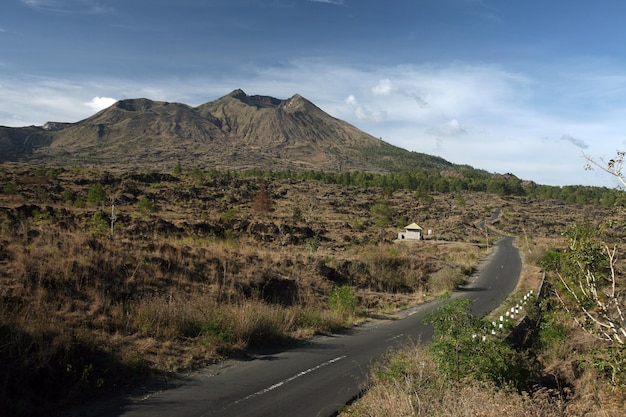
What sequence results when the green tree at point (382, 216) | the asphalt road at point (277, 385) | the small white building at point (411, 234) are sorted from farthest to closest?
the green tree at point (382, 216)
the small white building at point (411, 234)
the asphalt road at point (277, 385)

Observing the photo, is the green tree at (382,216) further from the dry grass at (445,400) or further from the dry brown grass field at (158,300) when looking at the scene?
the dry grass at (445,400)

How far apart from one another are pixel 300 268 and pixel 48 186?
43.6 metres

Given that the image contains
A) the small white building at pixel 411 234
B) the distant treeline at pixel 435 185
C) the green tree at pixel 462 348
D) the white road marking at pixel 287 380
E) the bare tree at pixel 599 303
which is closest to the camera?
the bare tree at pixel 599 303

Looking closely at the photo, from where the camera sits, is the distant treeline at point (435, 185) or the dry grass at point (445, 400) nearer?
the dry grass at point (445, 400)

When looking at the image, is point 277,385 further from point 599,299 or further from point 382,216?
point 382,216

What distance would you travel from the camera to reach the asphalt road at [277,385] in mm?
7062

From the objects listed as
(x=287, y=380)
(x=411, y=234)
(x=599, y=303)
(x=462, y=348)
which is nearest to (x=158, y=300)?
(x=287, y=380)

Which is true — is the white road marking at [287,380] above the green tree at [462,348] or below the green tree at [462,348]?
below

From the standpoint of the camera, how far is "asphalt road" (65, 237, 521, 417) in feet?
23.2

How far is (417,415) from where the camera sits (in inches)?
231

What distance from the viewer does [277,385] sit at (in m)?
8.45

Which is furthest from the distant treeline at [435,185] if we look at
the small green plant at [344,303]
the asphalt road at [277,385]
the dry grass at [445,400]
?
the dry grass at [445,400]

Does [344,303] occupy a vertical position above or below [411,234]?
below

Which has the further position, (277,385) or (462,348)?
(277,385)
